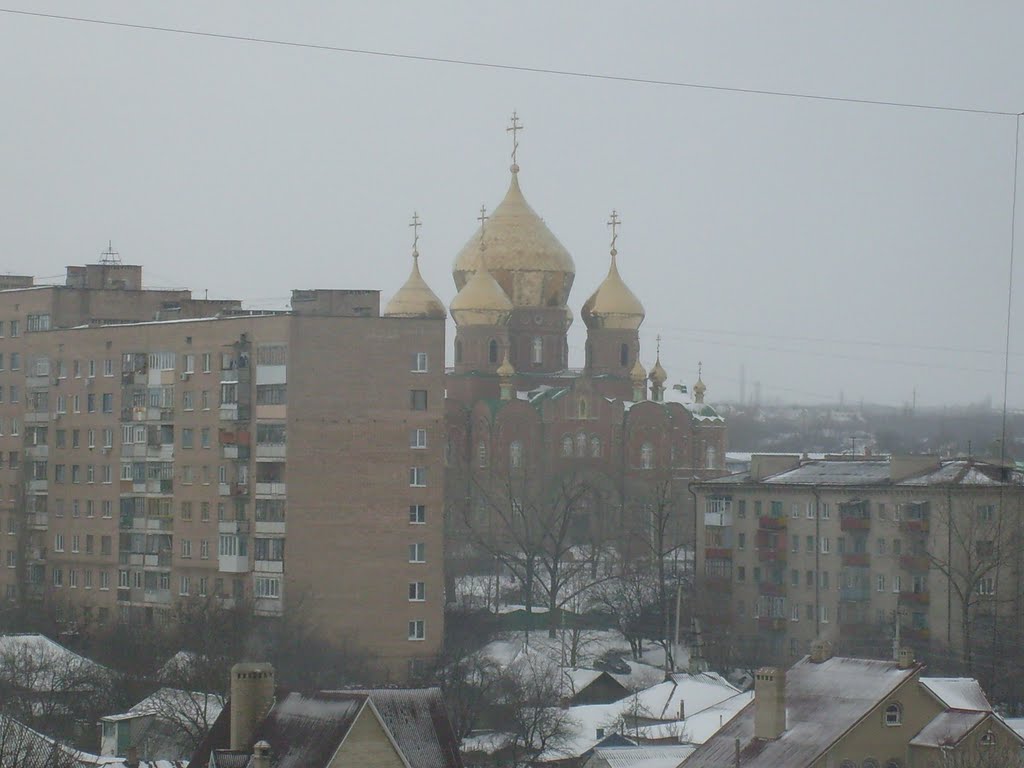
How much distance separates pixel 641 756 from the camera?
32219 mm

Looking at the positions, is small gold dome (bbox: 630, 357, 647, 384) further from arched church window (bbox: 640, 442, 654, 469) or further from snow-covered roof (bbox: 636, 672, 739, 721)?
snow-covered roof (bbox: 636, 672, 739, 721)

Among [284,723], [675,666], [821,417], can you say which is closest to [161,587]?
[675,666]

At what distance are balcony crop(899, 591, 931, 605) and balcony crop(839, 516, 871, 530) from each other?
2.07 m

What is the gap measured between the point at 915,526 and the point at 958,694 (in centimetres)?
2197

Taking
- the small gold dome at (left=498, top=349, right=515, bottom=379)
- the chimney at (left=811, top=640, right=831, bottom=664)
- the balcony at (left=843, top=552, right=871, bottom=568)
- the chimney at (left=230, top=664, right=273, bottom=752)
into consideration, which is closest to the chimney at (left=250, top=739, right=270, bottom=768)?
the chimney at (left=230, top=664, right=273, bottom=752)

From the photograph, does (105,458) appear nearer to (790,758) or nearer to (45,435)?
(45,435)

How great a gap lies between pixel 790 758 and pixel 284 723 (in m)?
5.98

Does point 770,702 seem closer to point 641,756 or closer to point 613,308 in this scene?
point 641,756

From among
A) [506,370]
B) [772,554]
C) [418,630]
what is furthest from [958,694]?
[506,370]

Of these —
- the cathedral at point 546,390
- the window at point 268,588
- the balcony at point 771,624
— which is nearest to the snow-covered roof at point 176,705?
the window at point 268,588

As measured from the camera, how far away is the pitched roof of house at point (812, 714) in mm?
27750

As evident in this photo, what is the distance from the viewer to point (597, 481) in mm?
79188

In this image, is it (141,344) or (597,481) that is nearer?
(141,344)

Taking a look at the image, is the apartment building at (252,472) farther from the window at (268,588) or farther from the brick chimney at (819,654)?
the brick chimney at (819,654)
